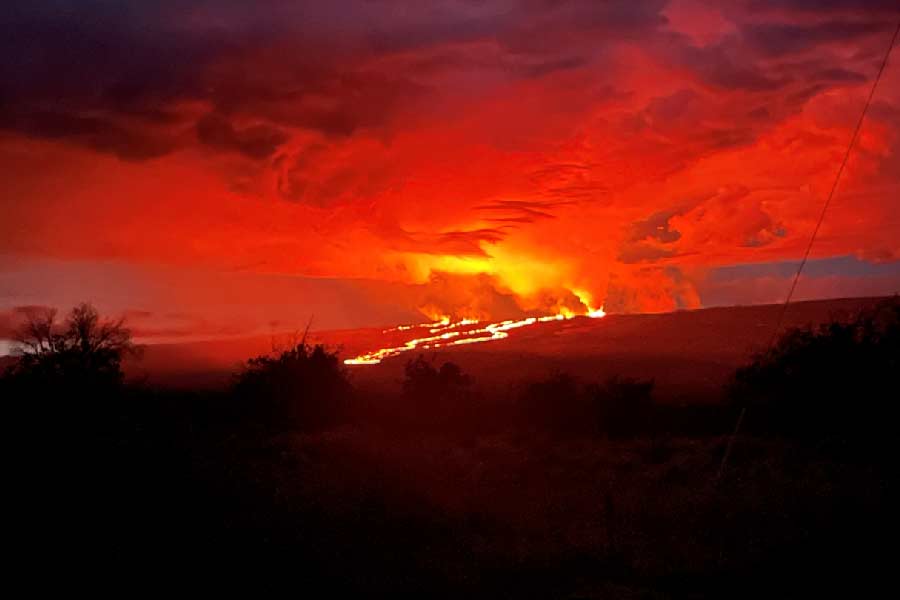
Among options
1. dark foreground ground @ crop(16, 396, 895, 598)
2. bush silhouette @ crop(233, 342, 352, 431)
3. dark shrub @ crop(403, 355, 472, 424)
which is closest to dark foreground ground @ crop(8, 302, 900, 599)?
dark foreground ground @ crop(16, 396, 895, 598)

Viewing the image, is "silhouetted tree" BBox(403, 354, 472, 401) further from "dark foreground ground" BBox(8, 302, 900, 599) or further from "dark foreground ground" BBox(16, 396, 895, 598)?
"dark foreground ground" BBox(16, 396, 895, 598)

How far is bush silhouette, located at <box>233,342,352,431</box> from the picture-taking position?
49.9 meters

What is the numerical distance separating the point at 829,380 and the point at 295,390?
28922 millimetres

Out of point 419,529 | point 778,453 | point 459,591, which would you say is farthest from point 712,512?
point 778,453

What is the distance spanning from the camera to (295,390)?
5181 centimetres

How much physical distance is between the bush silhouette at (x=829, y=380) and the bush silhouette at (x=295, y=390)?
22.5m

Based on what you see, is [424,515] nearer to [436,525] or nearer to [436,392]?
[436,525]

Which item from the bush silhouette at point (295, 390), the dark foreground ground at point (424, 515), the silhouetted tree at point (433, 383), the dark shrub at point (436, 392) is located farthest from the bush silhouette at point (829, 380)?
the bush silhouette at point (295, 390)

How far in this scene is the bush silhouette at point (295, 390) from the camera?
49.9 meters

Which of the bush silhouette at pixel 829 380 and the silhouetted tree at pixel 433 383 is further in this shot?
the silhouetted tree at pixel 433 383

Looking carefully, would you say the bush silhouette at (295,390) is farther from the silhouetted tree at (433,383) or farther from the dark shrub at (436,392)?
the silhouetted tree at (433,383)

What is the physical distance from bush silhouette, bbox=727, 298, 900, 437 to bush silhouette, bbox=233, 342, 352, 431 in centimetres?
2248

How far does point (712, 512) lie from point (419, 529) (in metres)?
6.50

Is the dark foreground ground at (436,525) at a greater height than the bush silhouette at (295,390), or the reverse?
the bush silhouette at (295,390)
